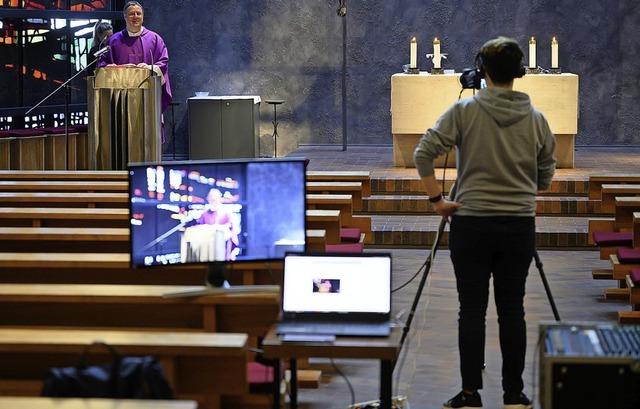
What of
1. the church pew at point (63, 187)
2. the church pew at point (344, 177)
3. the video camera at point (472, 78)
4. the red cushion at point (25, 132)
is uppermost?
the red cushion at point (25, 132)

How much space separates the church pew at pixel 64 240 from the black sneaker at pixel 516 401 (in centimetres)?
190

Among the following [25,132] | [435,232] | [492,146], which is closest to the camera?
[492,146]

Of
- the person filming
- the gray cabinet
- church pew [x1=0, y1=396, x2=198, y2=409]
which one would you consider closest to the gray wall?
the gray cabinet

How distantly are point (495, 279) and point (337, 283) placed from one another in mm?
822

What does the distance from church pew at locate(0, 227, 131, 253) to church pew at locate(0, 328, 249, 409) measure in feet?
5.42

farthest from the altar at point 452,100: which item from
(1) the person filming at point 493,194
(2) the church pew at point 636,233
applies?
(1) the person filming at point 493,194

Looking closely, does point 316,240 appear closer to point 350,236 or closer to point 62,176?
point 350,236

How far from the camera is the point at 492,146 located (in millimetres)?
4043

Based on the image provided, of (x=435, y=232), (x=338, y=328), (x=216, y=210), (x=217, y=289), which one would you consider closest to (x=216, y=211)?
(x=216, y=210)

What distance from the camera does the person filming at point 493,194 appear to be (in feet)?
13.3

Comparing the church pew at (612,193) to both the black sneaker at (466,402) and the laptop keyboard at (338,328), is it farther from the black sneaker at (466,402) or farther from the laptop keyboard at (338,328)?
the laptop keyboard at (338,328)

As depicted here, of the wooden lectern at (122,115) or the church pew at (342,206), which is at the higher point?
the wooden lectern at (122,115)

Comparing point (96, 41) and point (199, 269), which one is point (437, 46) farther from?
point (199, 269)

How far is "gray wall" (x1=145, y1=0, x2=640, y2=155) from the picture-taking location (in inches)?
541
